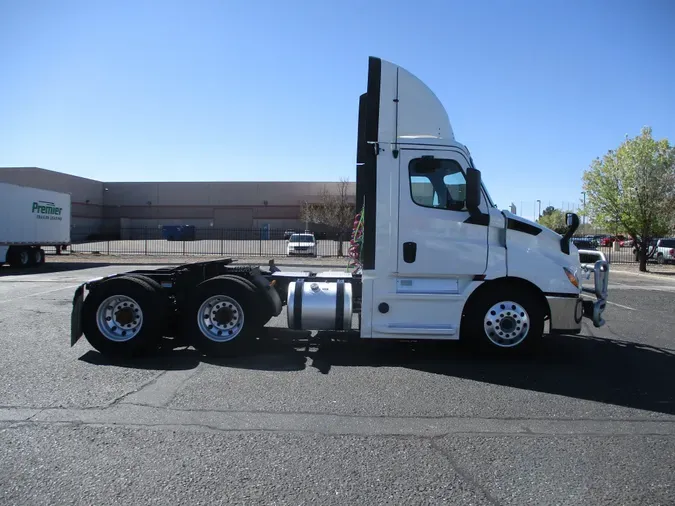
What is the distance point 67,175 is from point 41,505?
63875 mm

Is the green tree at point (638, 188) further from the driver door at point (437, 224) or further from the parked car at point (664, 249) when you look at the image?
the driver door at point (437, 224)

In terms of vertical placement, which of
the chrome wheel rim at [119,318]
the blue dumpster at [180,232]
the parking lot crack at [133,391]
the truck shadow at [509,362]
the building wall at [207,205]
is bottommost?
the parking lot crack at [133,391]

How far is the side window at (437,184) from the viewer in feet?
22.1

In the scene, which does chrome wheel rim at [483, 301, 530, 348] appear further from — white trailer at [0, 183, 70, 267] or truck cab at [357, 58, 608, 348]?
white trailer at [0, 183, 70, 267]

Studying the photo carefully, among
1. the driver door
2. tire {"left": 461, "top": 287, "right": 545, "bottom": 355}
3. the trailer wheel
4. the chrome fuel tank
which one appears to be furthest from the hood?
the trailer wheel

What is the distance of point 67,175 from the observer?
59.3 meters

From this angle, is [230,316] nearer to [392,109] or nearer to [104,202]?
[392,109]

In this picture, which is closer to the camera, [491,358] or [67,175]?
[491,358]

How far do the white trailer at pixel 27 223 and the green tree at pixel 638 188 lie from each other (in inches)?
1111

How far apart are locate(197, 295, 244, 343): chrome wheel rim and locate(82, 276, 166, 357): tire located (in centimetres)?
56

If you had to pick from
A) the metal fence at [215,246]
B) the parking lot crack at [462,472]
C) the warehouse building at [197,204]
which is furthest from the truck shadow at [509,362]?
the warehouse building at [197,204]

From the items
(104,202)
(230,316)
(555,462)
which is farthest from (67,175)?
(555,462)

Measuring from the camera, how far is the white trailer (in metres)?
23.3

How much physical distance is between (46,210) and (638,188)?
2962 cm
